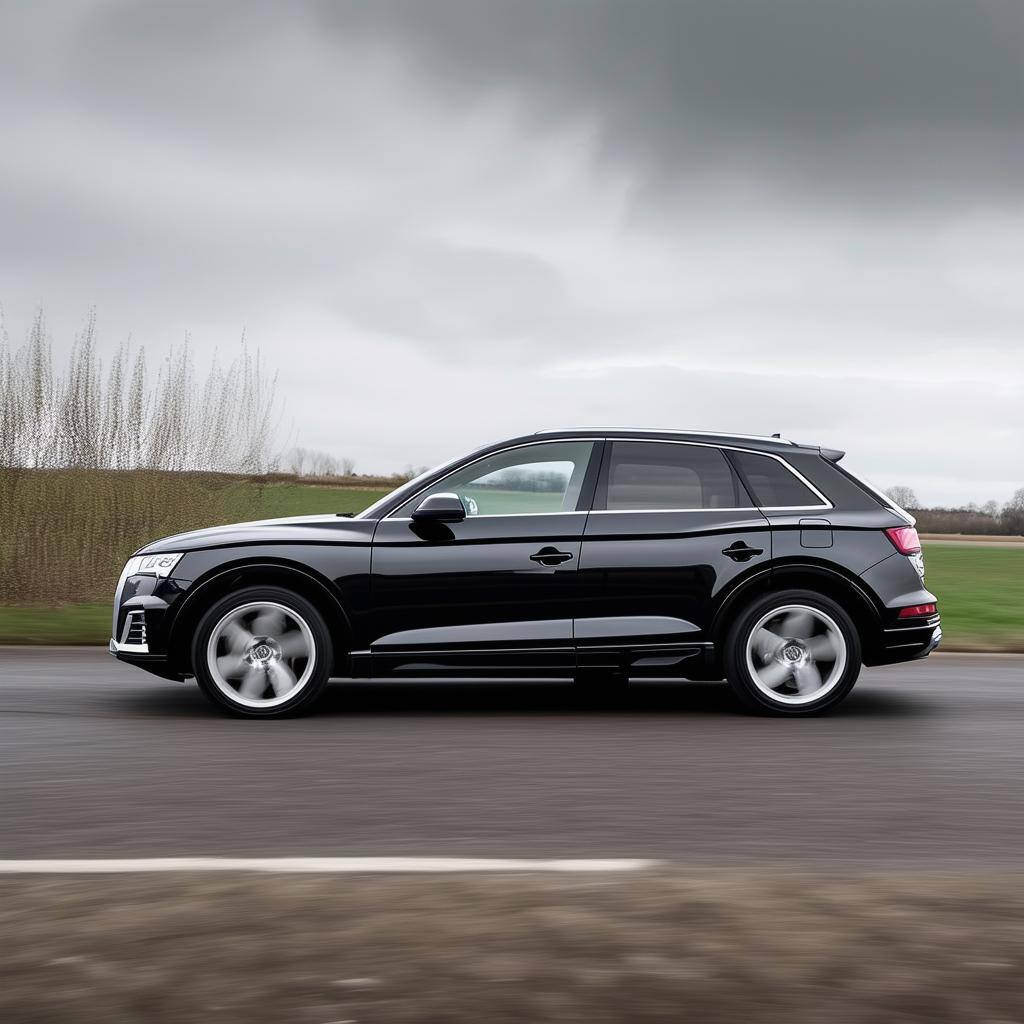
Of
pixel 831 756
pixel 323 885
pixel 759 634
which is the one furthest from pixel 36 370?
pixel 323 885

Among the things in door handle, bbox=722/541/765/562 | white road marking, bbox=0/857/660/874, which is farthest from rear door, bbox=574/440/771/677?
white road marking, bbox=0/857/660/874

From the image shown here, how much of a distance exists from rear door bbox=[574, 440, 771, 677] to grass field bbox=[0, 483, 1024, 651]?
2.84ft

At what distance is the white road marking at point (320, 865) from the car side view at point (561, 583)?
3.64 metres

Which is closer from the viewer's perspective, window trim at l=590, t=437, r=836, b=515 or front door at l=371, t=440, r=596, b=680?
front door at l=371, t=440, r=596, b=680

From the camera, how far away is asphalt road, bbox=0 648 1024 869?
4.94m

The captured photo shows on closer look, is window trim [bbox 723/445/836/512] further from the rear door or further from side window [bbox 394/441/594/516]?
side window [bbox 394/441/594/516]

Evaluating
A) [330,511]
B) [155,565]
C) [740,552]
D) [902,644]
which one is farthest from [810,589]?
[330,511]

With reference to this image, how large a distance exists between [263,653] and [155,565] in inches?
34.3

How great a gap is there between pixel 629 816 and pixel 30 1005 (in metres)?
2.85

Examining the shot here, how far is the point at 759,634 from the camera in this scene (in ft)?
27.1

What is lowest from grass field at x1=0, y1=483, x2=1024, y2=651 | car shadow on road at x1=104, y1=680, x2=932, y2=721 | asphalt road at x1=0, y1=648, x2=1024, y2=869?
asphalt road at x1=0, y1=648, x2=1024, y2=869

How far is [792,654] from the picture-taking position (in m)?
8.32

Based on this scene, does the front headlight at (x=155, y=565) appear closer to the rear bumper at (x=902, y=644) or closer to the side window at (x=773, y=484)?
the side window at (x=773, y=484)

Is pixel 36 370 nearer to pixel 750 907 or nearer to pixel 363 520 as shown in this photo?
pixel 363 520
